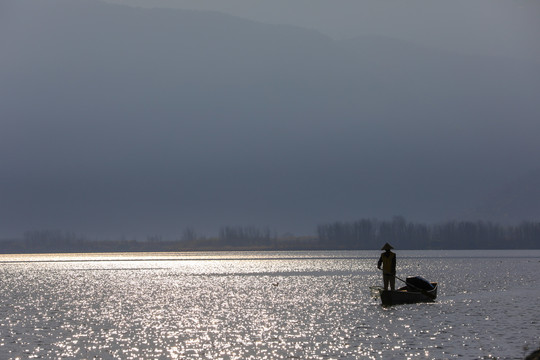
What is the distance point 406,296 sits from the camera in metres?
61.8

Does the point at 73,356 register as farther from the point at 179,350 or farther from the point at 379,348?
the point at 379,348

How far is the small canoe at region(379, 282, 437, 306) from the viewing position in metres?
59.8

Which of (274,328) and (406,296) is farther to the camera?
(406,296)

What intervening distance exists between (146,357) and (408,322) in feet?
64.6

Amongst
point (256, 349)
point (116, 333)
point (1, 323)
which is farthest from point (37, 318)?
point (256, 349)

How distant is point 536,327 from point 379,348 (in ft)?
39.7

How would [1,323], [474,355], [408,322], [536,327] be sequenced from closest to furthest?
[474,355] → [536,327] → [408,322] → [1,323]

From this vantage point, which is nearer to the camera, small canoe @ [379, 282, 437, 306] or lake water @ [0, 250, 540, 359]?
lake water @ [0, 250, 540, 359]

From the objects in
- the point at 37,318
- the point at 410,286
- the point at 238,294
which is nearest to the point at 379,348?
the point at 410,286

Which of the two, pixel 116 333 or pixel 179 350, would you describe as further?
pixel 116 333

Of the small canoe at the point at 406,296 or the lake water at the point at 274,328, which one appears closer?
the lake water at the point at 274,328

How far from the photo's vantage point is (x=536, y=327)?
44656 millimetres

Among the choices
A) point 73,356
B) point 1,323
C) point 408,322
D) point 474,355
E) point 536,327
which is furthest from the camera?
point 1,323

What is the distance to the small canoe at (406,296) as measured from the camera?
196ft
